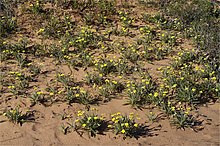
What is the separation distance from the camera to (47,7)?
9680mm

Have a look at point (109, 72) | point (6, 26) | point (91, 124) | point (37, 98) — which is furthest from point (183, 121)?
point (6, 26)

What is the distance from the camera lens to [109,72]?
7.42 meters

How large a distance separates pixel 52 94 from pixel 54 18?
319 cm

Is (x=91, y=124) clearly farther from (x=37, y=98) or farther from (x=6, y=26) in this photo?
(x=6, y=26)

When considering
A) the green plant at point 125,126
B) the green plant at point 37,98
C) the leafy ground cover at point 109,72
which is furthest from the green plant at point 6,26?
the green plant at point 125,126

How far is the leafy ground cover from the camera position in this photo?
590cm

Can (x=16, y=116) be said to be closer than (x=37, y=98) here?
Yes

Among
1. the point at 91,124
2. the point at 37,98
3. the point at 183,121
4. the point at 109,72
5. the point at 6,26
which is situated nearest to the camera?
the point at 91,124

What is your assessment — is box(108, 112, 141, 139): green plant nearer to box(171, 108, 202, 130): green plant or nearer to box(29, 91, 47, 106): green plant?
box(171, 108, 202, 130): green plant

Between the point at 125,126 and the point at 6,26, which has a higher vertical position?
the point at 6,26

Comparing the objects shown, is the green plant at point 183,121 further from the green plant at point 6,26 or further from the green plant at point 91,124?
the green plant at point 6,26

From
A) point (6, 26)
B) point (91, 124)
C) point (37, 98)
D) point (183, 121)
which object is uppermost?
point (6, 26)

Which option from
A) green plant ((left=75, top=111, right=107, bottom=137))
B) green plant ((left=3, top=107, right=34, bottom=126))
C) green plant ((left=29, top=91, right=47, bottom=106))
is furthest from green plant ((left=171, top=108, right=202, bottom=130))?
green plant ((left=3, top=107, right=34, bottom=126))

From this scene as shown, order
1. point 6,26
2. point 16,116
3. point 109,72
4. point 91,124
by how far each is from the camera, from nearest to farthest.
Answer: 1. point 91,124
2. point 16,116
3. point 109,72
4. point 6,26
